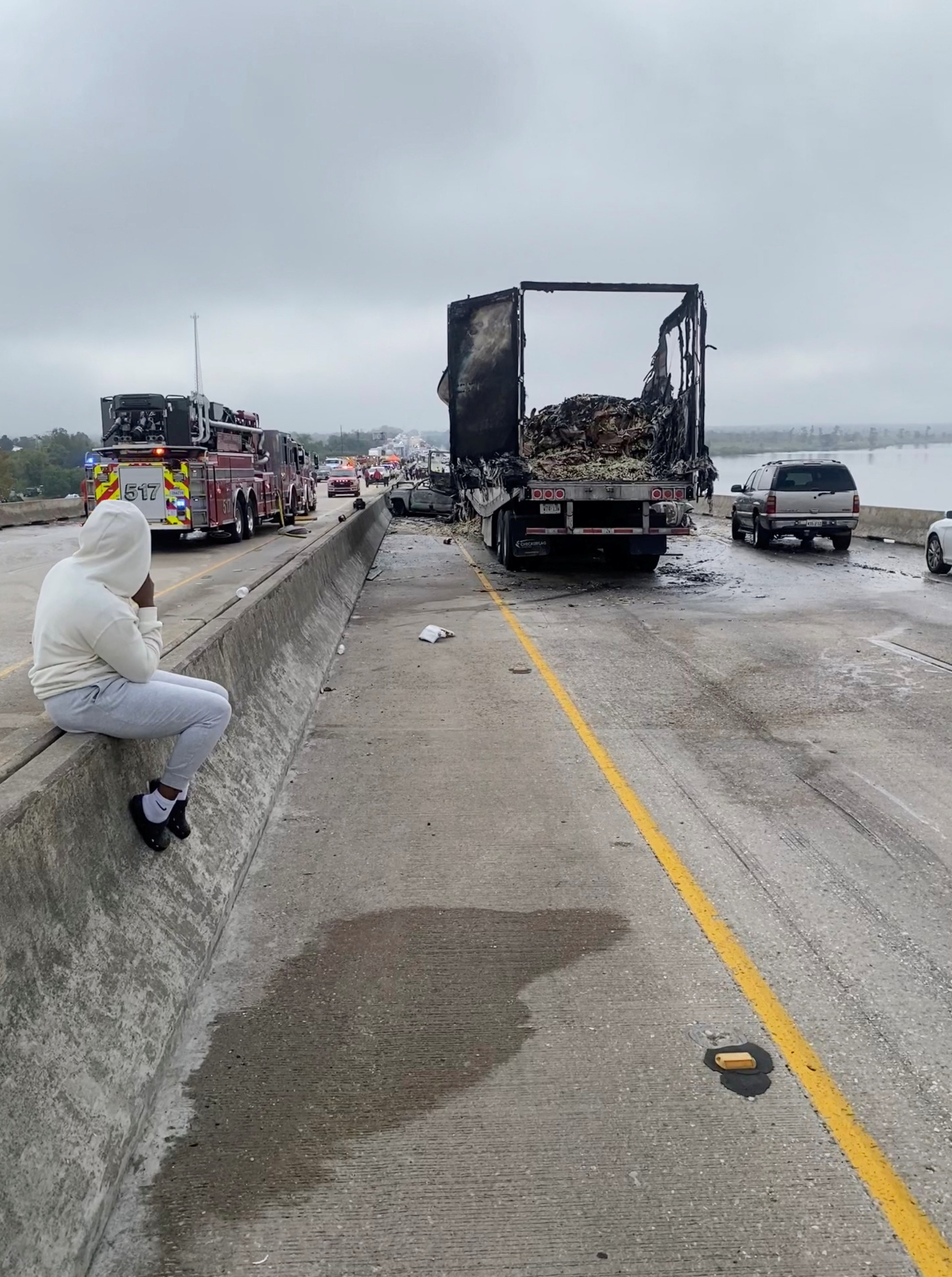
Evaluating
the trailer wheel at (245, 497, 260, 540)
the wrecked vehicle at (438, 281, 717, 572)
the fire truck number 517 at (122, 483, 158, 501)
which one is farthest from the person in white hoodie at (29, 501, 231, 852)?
the trailer wheel at (245, 497, 260, 540)

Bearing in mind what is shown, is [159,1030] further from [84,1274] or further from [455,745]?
[455,745]

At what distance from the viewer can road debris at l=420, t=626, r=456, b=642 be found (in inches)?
455

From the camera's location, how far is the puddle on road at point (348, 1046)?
3.00 m

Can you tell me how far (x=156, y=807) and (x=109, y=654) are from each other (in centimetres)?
64

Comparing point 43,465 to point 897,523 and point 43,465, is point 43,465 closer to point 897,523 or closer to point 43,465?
point 43,465

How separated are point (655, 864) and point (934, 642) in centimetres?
735

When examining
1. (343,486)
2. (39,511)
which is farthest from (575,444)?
(343,486)

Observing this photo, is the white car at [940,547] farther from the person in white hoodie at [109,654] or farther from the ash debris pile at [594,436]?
the person in white hoodie at [109,654]

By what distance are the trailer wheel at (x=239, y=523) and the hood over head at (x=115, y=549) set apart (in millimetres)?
20128

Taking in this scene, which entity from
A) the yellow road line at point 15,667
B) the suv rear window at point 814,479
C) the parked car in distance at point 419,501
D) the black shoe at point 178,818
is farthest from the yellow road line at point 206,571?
the parked car in distance at point 419,501

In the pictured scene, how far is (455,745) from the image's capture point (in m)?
7.41

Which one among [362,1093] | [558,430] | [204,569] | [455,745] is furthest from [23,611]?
[362,1093]

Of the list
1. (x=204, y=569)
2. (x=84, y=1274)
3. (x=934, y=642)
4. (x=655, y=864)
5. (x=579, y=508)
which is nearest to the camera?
(x=84, y=1274)

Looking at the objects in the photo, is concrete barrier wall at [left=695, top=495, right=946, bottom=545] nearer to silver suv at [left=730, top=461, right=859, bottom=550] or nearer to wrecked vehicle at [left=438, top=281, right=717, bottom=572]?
silver suv at [left=730, top=461, right=859, bottom=550]
